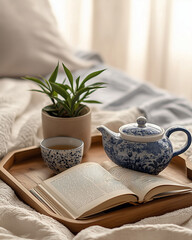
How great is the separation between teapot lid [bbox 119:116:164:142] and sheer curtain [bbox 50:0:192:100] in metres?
1.87

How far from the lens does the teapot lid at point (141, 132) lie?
938 millimetres

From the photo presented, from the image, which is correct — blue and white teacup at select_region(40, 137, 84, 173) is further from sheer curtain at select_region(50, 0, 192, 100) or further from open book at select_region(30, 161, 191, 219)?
sheer curtain at select_region(50, 0, 192, 100)

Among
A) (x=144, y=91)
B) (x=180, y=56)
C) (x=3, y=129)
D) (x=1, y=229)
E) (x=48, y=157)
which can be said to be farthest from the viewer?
(x=180, y=56)

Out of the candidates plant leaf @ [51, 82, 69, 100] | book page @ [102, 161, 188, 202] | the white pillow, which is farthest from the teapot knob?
the white pillow

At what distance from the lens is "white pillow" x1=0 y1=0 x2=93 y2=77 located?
1.71m

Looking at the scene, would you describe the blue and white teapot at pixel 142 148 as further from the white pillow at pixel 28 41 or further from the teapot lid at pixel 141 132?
the white pillow at pixel 28 41

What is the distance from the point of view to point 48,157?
101 centimetres

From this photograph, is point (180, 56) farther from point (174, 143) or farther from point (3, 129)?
point (3, 129)

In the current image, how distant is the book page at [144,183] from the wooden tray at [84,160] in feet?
0.08

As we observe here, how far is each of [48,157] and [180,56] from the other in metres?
1.93

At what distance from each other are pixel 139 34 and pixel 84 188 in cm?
213

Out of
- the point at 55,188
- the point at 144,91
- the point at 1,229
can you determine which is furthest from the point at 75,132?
the point at 144,91

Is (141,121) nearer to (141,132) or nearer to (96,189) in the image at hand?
(141,132)

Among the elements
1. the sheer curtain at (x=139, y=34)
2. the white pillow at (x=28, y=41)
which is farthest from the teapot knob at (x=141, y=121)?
the sheer curtain at (x=139, y=34)
